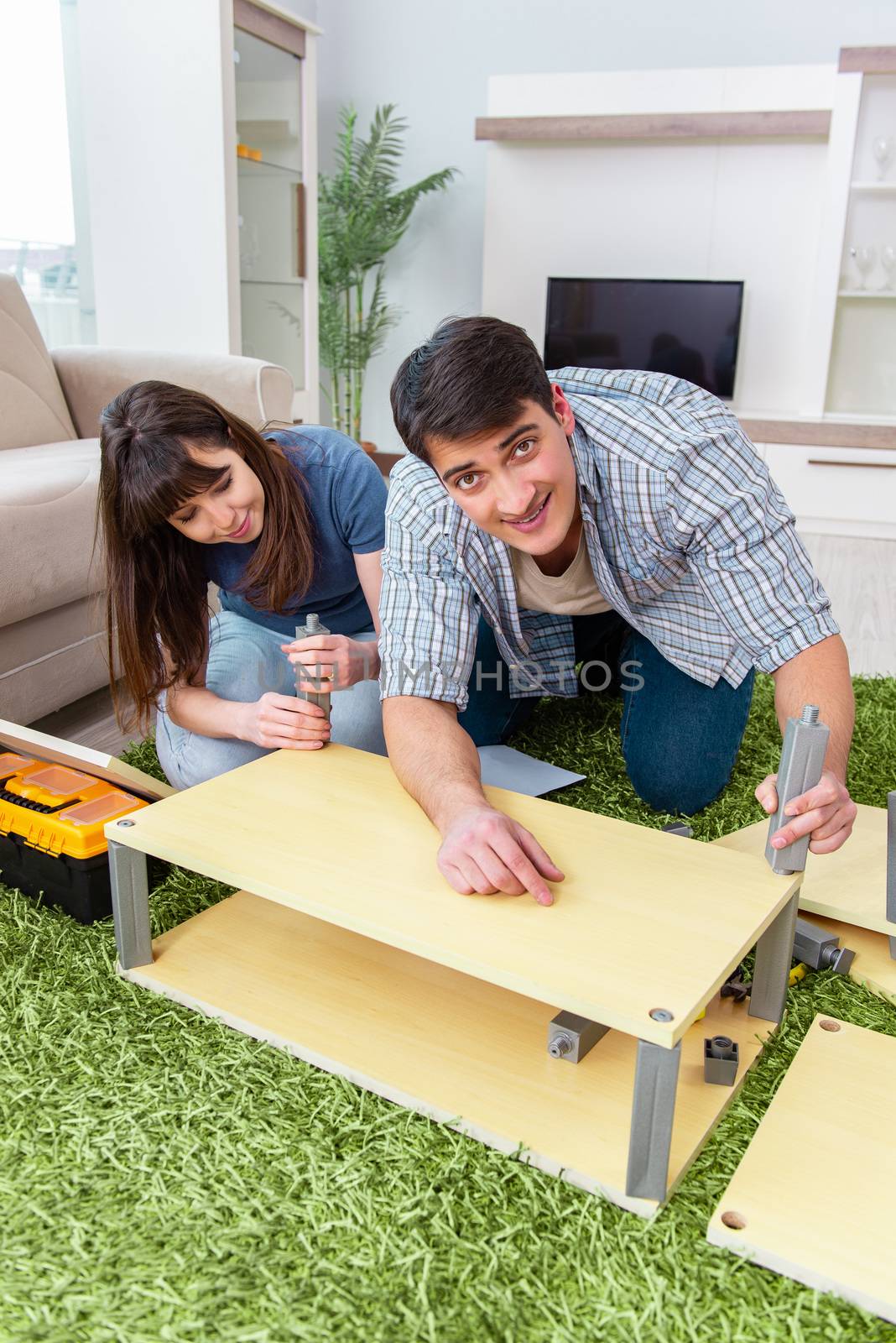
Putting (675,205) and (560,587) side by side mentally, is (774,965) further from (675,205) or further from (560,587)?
(675,205)

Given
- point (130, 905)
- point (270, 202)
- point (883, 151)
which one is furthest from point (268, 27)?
point (130, 905)

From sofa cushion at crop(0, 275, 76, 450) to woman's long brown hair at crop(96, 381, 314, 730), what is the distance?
1278 mm

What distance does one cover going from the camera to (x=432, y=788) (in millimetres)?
1181

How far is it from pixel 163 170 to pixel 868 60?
8.10ft

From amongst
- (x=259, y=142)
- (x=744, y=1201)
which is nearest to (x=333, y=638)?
(x=744, y=1201)

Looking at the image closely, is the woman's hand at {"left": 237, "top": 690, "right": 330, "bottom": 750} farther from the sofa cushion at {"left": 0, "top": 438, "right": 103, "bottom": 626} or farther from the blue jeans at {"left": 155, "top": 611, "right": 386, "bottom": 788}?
the sofa cushion at {"left": 0, "top": 438, "right": 103, "bottom": 626}

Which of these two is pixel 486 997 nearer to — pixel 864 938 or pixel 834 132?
pixel 864 938

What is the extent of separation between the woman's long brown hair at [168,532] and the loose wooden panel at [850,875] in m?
0.73

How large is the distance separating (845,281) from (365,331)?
1.99 meters

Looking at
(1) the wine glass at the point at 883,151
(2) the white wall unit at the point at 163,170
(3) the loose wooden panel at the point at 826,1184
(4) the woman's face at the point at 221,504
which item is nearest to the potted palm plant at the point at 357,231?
(2) the white wall unit at the point at 163,170

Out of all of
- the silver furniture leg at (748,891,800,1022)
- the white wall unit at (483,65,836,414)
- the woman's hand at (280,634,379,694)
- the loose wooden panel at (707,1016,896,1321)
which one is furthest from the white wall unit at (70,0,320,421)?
the loose wooden panel at (707,1016,896,1321)

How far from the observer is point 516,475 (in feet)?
3.93

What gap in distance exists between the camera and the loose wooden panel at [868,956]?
1255 mm

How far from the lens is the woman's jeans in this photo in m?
1.64
